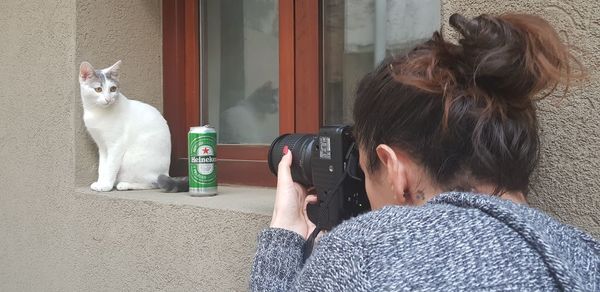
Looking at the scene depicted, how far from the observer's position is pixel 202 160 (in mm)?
1198

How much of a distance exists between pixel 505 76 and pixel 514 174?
118 millimetres

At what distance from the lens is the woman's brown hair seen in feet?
1.67

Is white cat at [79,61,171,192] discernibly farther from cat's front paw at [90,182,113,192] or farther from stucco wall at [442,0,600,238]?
stucco wall at [442,0,600,238]

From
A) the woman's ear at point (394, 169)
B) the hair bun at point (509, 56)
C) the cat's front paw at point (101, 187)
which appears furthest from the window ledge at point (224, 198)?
the hair bun at point (509, 56)

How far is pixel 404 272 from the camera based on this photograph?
1.38 ft

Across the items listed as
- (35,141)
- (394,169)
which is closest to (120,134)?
(35,141)

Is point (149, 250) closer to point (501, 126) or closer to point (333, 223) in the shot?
point (333, 223)

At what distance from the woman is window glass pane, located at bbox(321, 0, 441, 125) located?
70 centimetres

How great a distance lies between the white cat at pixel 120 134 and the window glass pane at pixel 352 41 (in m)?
0.56

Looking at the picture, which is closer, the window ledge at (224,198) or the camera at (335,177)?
the camera at (335,177)

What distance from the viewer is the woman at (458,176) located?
0.42 m

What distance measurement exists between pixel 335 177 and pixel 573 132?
0.35 meters

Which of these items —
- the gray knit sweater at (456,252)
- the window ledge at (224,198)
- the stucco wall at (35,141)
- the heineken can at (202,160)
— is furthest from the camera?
the stucco wall at (35,141)

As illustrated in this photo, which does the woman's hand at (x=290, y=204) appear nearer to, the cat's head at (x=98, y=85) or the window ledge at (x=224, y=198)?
the window ledge at (x=224, y=198)
